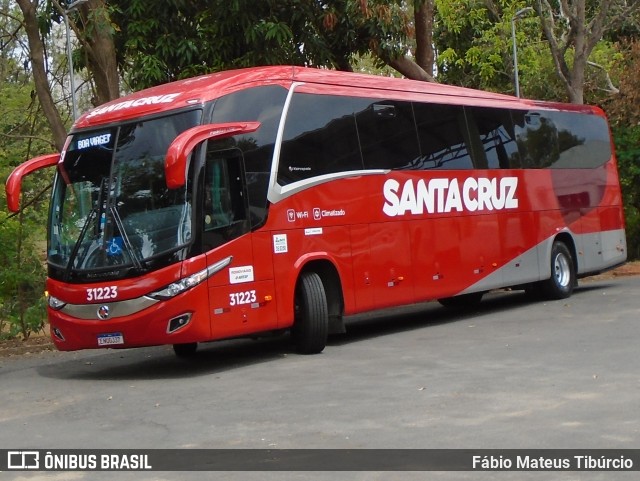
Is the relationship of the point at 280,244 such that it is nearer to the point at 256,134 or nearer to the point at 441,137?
the point at 256,134

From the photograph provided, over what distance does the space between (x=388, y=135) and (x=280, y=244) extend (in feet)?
10.6

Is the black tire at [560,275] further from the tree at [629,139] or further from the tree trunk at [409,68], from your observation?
the tree at [629,139]

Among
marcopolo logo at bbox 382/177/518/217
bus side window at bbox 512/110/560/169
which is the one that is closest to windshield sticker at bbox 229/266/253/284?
marcopolo logo at bbox 382/177/518/217

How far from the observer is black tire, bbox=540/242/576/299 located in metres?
21.0

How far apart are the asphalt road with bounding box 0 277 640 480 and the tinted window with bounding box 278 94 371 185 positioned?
2.40 meters

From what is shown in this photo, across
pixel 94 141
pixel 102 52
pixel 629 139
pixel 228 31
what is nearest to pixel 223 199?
pixel 94 141

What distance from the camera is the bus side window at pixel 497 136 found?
760 inches

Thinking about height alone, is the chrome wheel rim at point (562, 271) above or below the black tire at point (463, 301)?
above

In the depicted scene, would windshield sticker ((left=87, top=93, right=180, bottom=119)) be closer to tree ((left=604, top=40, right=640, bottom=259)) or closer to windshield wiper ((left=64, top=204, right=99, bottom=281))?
windshield wiper ((left=64, top=204, right=99, bottom=281))

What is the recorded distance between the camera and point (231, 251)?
13461mm

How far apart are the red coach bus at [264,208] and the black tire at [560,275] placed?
1.96m

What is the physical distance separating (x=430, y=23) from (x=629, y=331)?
38.7 feet

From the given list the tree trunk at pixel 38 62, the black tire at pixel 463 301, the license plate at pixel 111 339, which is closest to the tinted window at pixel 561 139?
the black tire at pixel 463 301

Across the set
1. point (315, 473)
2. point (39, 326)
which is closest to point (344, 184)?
point (39, 326)
